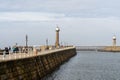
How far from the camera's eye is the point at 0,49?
150ft

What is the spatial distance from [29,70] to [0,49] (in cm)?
882

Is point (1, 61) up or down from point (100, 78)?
up

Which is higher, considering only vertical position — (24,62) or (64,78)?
(24,62)

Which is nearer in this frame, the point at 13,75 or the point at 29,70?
the point at 13,75

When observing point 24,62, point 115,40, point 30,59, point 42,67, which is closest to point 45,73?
point 42,67

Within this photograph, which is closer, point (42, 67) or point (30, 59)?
point (30, 59)

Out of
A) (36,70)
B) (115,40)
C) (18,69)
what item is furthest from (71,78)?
(115,40)

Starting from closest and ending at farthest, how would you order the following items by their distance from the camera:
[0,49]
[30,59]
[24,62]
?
[24,62] < [30,59] < [0,49]

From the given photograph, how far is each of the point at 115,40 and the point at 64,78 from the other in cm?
14176

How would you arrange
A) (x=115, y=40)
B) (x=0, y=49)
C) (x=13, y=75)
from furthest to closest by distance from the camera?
(x=115, y=40) → (x=0, y=49) → (x=13, y=75)

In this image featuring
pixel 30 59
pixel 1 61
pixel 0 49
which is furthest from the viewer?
pixel 0 49

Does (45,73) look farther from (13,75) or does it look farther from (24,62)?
(13,75)

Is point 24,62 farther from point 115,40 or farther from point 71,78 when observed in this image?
point 115,40

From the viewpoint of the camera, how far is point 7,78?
3003 centimetres
